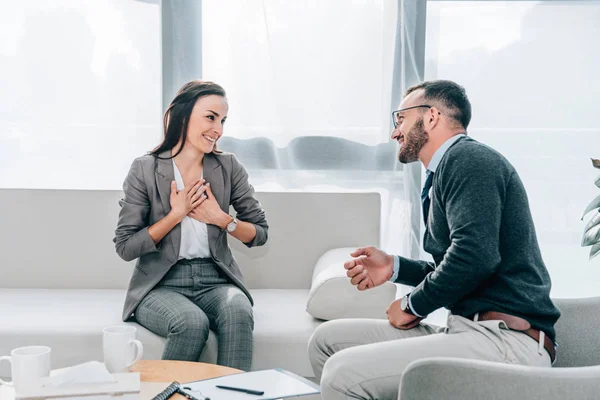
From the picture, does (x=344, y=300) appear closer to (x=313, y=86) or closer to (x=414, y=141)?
(x=414, y=141)

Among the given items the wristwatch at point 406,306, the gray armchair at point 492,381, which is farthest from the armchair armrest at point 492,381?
the wristwatch at point 406,306

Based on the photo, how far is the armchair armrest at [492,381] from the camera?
1111 millimetres

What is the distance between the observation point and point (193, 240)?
2445 millimetres

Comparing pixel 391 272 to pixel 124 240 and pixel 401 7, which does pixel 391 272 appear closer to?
pixel 124 240

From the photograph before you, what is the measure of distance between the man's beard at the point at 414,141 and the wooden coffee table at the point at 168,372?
0.74m

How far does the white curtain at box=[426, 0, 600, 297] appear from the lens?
10.5ft

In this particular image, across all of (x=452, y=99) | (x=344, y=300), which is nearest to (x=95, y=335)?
(x=344, y=300)

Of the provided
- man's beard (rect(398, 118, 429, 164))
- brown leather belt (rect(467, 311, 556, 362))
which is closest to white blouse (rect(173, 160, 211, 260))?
man's beard (rect(398, 118, 429, 164))

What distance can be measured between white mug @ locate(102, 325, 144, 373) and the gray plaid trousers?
0.53 meters

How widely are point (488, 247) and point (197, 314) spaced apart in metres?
0.98

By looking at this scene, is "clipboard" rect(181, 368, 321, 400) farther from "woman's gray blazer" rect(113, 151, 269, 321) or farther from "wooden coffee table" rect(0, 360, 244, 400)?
"woman's gray blazer" rect(113, 151, 269, 321)

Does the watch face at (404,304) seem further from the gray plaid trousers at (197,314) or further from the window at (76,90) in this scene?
the window at (76,90)

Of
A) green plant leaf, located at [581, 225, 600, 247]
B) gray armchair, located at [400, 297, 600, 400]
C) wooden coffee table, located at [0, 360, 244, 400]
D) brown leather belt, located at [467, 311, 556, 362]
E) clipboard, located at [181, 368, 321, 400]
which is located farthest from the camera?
green plant leaf, located at [581, 225, 600, 247]

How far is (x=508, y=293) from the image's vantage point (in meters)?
1.64
